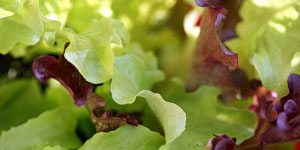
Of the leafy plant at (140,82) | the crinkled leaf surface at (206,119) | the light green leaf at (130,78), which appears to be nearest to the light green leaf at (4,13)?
the leafy plant at (140,82)

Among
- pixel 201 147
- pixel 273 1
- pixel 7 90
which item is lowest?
pixel 7 90

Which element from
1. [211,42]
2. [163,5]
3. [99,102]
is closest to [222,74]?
[211,42]

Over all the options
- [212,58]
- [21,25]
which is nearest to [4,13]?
[21,25]

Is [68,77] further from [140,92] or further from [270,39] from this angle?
[270,39]

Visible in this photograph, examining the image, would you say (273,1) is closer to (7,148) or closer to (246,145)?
(246,145)

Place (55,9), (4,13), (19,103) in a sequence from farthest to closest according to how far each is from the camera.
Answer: (19,103)
(55,9)
(4,13)

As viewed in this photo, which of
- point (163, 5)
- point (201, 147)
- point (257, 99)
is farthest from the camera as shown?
point (163, 5)

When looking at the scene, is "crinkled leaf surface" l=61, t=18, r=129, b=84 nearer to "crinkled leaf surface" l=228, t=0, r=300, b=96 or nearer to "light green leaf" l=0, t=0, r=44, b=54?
"light green leaf" l=0, t=0, r=44, b=54
